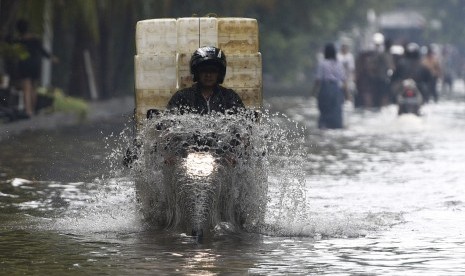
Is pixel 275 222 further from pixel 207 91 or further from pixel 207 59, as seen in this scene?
pixel 207 59

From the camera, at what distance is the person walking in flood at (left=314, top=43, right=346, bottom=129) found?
28.9 meters

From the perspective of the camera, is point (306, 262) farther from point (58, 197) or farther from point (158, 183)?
point (58, 197)

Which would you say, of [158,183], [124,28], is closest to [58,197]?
[158,183]

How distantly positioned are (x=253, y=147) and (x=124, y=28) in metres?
31.2

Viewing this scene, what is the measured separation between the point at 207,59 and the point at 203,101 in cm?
37

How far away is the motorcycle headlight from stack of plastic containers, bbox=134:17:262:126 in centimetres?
Answer: 159

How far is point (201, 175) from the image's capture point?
454 inches

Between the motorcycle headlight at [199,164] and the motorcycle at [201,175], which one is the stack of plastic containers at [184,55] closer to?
the motorcycle at [201,175]

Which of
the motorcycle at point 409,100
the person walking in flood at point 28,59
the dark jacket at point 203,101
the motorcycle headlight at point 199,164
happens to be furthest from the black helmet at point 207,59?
the motorcycle at point 409,100

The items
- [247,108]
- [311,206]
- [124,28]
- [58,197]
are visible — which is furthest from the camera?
[124,28]

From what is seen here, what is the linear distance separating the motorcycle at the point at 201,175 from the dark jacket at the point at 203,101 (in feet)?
0.91

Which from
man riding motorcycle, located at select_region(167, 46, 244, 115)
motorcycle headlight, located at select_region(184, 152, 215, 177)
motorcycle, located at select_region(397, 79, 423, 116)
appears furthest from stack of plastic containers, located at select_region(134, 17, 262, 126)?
motorcycle, located at select_region(397, 79, 423, 116)

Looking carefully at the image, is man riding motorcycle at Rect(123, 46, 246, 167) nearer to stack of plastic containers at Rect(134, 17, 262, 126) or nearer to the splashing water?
the splashing water

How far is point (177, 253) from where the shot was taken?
35.8 feet
